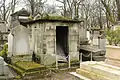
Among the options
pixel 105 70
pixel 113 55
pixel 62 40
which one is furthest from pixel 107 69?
pixel 62 40

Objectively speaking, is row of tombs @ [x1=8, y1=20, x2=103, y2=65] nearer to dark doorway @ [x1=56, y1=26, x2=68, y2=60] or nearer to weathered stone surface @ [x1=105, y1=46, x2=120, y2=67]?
dark doorway @ [x1=56, y1=26, x2=68, y2=60]

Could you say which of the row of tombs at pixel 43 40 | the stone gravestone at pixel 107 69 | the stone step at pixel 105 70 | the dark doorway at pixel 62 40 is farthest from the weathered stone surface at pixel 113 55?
the dark doorway at pixel 62 40

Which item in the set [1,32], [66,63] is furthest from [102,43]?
[1,32]

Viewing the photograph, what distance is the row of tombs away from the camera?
9.62 meters

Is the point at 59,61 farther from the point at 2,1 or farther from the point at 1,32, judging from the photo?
the point at 2,1

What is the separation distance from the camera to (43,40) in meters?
9.60

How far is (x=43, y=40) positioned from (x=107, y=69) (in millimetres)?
5959

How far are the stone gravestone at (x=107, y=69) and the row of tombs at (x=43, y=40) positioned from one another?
16.5 feet

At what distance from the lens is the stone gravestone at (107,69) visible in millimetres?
3734

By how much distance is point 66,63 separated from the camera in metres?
10.1

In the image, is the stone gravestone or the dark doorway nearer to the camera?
the stone gravestone

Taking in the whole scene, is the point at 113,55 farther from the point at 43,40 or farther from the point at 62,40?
the point at 62,40

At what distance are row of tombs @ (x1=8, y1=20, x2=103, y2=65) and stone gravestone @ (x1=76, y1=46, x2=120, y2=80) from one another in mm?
5036

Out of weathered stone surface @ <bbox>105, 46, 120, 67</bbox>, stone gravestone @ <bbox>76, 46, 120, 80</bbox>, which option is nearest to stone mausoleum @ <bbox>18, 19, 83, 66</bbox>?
stone gravestone @ <bbox>76, 46, 120, 80</bbox>
